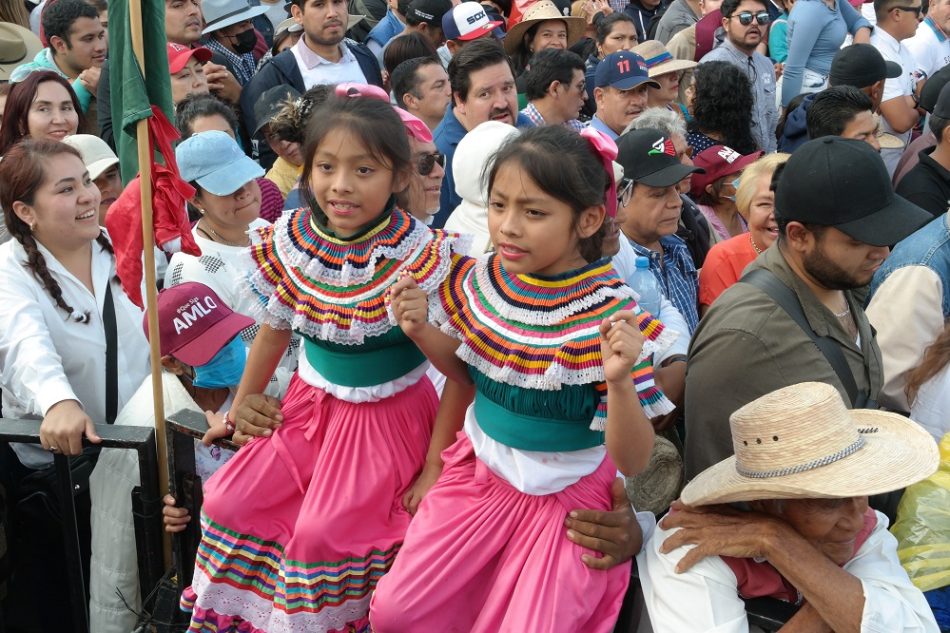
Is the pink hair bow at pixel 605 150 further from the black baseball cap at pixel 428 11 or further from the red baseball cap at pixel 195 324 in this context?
the black baseball cap at pixel 428 11

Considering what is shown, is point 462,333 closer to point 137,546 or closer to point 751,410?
point 751,410

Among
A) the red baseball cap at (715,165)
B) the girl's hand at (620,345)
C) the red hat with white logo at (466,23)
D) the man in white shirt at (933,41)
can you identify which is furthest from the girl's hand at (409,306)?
the man in white shirt at (933,41)

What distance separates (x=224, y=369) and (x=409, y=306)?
1.34m

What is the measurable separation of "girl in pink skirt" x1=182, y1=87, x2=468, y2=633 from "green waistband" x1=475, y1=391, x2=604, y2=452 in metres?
0.41

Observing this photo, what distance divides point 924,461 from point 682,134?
122 inches

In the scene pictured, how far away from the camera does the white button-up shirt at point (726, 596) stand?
2.44m

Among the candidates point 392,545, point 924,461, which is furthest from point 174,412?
point 924,461

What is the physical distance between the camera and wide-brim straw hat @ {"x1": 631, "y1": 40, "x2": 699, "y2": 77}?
7211 millimetres

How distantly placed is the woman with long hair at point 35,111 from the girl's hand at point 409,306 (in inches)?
146

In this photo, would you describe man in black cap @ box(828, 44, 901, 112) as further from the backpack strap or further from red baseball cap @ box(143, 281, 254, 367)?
red baseball cap @ box(143, 281, 254, 367)

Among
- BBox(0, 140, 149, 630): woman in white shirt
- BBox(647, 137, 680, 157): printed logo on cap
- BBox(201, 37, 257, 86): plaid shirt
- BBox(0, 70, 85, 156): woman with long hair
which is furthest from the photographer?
BBox(201, 37, 257, 86): plaid shirt

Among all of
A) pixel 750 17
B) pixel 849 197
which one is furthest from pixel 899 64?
pixel 849 197

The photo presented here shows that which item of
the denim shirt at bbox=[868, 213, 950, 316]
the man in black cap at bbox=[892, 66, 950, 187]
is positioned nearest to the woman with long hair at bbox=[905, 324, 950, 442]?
the denim shirt at bbox=[868, 213, 950, 316]

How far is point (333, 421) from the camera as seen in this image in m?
3.04
